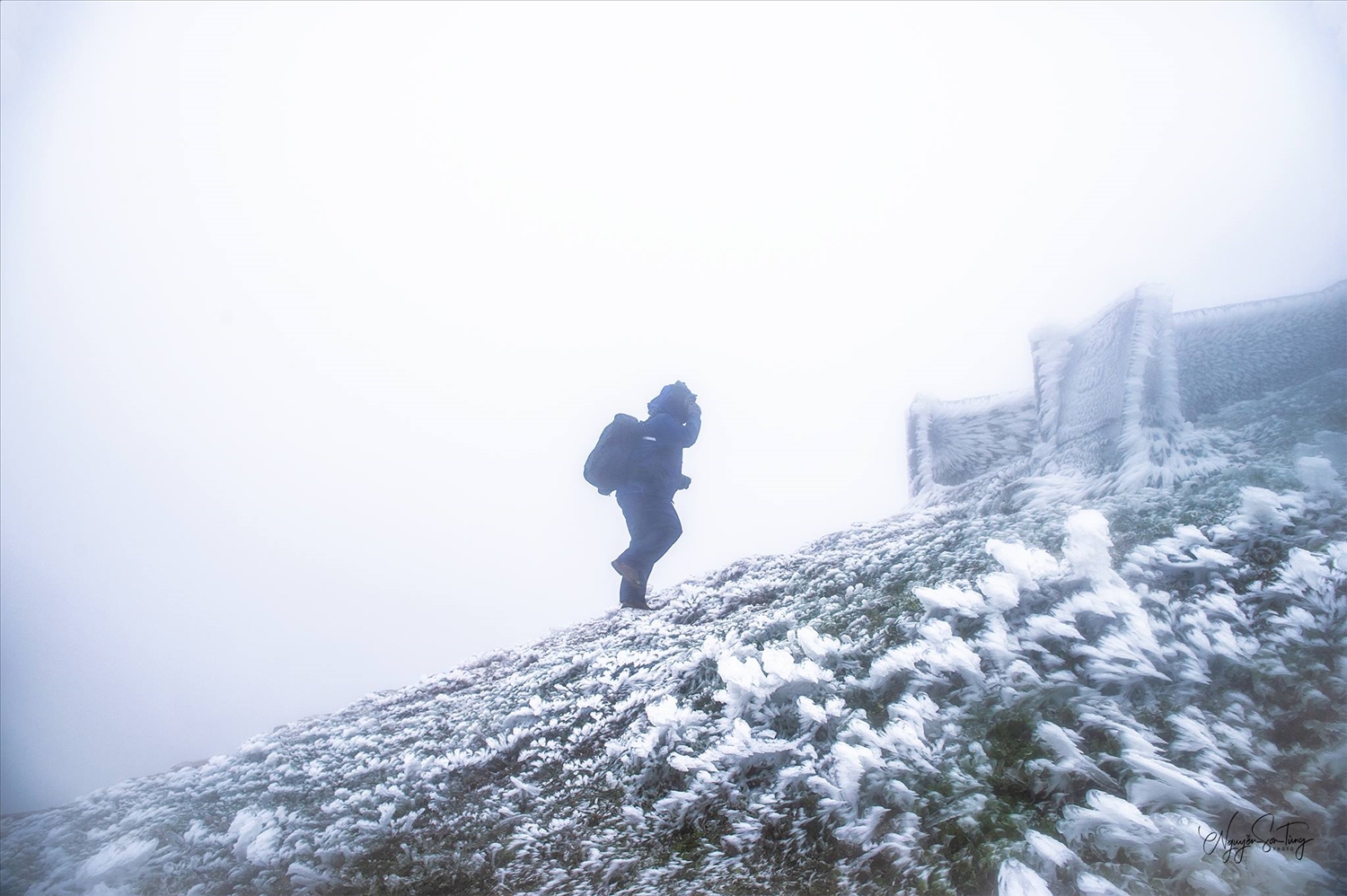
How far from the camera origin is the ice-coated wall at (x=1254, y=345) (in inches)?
175

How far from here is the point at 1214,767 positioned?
5.85 feet

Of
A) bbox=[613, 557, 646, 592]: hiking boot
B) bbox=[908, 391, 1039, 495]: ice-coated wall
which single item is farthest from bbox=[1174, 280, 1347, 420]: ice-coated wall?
bbox=[613, 557, 646, 592]: hiking boot

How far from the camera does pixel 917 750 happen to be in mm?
2158

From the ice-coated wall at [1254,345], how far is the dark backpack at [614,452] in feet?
14.2

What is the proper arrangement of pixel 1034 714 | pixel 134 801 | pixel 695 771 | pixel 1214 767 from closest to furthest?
pixel 1214 767 < pixel 1034 714 < pixel 695 771 < pixel 134 801

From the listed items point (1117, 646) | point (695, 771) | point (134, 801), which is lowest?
point (134, 801)

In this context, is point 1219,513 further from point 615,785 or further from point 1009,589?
point 615,785

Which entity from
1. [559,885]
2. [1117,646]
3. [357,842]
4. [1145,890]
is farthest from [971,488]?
[357,842]

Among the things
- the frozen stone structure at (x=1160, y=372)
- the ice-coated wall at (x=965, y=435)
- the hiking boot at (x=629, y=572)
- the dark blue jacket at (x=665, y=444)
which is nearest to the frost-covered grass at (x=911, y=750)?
the frozen stone structure at (x=1160, y=372)

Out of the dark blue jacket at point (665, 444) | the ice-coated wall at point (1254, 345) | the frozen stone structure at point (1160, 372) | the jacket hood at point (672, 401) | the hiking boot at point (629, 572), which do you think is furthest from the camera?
the jacket hood at point (672, 401)

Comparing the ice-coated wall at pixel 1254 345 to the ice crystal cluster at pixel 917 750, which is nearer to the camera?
the ice crystal cluster at pixel 917 750

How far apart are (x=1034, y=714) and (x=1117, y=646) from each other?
1.41 ft

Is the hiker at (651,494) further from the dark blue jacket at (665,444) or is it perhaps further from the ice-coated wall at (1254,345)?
the ice-coated wall at (1254,345)

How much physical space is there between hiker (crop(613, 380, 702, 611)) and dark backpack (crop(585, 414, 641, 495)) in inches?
2.0
